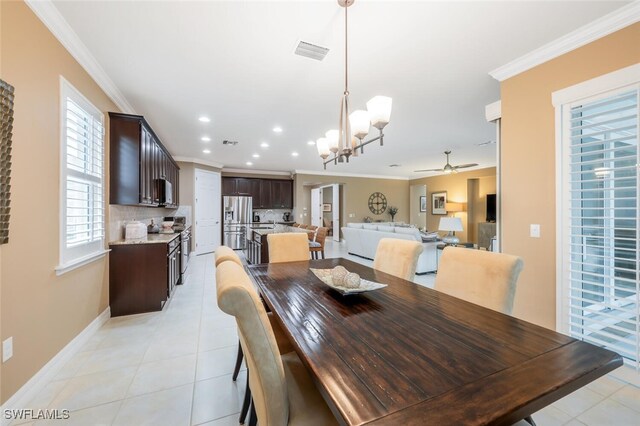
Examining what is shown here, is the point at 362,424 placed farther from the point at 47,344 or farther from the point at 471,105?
the point at 471,105

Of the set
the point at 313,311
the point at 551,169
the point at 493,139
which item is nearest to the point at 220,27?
the point at 313,311

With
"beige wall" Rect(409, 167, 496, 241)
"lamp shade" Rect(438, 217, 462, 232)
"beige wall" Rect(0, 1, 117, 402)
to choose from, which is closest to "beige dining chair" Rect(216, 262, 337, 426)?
"beige wall" Rect(0, 1, 117, 402)

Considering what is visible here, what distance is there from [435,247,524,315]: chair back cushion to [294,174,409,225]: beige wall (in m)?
7.05

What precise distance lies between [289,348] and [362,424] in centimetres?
102

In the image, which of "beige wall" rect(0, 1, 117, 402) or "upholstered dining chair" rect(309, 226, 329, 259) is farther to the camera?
"upholstered dining chair" rect(309, 226, 329, 259)

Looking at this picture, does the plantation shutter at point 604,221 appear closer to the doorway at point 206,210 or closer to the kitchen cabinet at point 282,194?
the doorway at point 206,210

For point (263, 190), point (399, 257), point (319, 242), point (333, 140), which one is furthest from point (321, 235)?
point (263, 190)

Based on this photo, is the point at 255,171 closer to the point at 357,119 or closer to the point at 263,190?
the point at 263,190

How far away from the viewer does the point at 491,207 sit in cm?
780

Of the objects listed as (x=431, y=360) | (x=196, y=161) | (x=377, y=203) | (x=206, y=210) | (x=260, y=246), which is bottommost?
(x=260, y=246)

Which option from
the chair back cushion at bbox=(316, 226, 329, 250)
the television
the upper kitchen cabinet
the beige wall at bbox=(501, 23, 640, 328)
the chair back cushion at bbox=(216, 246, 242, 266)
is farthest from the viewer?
the television

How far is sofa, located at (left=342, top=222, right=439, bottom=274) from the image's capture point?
16.5 feet

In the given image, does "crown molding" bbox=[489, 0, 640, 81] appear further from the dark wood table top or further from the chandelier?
the dark wood table top

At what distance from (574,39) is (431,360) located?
8.93ft
